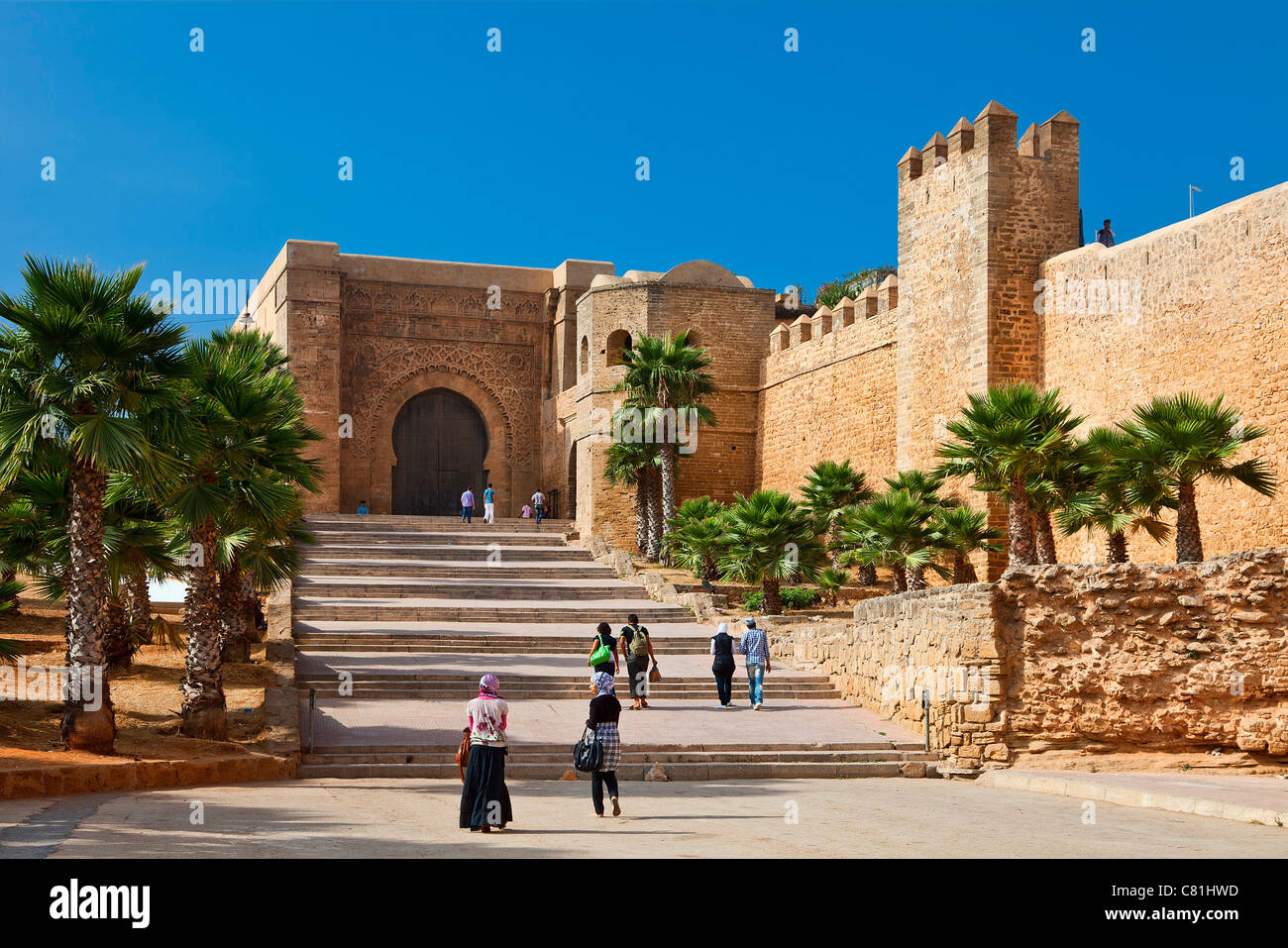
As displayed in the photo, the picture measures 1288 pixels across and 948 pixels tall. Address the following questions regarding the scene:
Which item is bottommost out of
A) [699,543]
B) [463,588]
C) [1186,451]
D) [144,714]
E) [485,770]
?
[144,714]

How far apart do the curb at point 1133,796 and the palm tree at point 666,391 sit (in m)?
16.1

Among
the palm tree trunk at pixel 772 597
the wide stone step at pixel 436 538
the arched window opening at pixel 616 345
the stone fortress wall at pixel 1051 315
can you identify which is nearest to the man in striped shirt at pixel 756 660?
the palm tree trunk at pixel 772 597

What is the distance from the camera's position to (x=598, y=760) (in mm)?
8969

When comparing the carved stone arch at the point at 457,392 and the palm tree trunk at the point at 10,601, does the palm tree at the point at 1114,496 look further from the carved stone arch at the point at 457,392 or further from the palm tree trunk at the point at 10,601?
the carved stone arch at the point at 457,392

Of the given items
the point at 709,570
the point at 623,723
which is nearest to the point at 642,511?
the point at 709,570

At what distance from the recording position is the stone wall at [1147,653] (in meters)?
12.2

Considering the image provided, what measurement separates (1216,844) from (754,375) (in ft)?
82.3

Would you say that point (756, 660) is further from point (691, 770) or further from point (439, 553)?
point (439, 553)

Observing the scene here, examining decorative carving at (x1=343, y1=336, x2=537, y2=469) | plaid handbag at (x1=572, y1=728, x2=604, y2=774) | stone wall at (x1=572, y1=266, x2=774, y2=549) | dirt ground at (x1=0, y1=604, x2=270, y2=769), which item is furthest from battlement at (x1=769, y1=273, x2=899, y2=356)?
plaid handbag at (x1=572, y1=728, x2=604, y2=774)

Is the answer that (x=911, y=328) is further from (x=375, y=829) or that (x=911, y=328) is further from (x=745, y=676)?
(x=375, y=829)

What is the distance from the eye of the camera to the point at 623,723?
44.8 ft

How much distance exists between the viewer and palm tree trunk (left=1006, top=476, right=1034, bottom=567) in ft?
54.8

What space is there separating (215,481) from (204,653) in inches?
67.9

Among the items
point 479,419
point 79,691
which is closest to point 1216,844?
point 79,691
